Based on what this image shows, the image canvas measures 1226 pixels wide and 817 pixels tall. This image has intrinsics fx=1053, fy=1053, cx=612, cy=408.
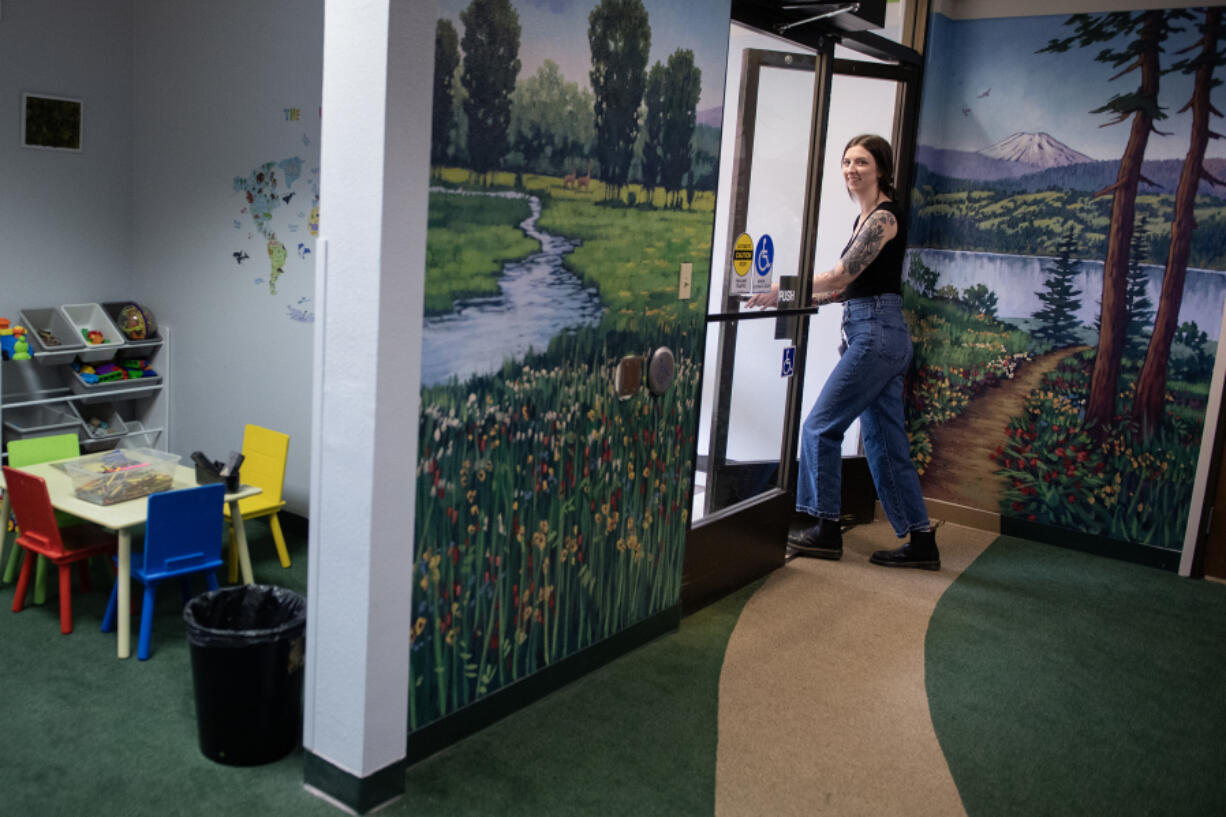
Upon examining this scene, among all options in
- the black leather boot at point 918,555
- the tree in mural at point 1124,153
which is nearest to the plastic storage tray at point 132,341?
the black leather boot at point 918,555

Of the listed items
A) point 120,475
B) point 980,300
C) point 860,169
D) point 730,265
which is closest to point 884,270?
point 860,169

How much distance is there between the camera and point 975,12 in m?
5.67

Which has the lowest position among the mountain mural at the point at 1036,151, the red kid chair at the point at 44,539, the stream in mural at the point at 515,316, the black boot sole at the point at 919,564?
the black boot sole at the point at 919,564

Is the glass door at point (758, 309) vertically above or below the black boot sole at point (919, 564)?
above

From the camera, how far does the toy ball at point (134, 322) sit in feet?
18.7

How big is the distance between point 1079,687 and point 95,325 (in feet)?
16.6

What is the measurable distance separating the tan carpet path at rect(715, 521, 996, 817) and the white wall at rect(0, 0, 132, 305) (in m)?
3.98

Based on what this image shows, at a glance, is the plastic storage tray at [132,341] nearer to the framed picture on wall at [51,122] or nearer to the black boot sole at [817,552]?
the framed picture on wall at [51,122]

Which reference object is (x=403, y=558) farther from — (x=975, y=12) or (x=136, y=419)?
(x=975, y=12)

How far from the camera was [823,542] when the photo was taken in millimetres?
5246

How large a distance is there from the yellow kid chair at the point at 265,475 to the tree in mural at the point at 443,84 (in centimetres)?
231

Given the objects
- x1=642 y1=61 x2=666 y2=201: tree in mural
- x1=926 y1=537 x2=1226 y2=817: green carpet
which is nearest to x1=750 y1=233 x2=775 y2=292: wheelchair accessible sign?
x1=642 y1=61 x2=666 y2=201: tree in mural

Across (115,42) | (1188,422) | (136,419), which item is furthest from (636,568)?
(115,42)

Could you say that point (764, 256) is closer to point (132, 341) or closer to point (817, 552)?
point (817, 552)
